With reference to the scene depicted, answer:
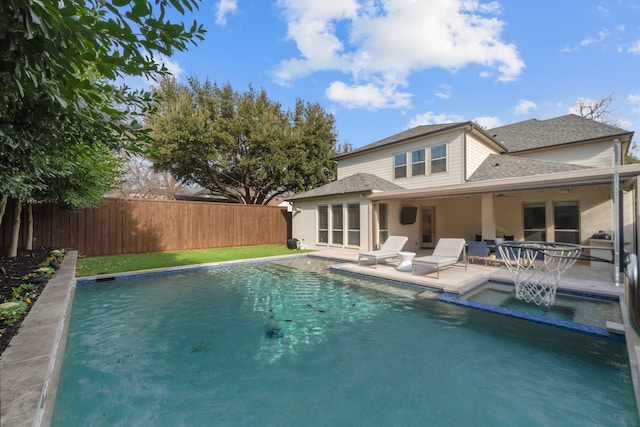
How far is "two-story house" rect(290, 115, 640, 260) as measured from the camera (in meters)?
10.5

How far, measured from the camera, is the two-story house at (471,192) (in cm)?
1050

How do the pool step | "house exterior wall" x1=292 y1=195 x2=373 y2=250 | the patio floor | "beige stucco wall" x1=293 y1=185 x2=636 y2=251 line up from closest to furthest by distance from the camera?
the pool step < the patio floor < "beige stucco wall" x1=293 y1=185 x2=636 y2=251 < "house exterior wall" x1=292 y1=195 x2=373 y2=250

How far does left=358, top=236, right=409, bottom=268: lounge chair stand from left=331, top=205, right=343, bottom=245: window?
408cm

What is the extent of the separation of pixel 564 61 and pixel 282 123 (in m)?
17.0

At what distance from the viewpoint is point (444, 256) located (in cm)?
876

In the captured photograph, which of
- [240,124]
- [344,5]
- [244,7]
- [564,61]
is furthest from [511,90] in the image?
[240,124]

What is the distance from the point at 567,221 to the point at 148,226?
1780 centimetres

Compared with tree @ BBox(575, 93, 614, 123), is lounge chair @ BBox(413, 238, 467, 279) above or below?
below

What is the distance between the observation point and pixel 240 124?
20.8m

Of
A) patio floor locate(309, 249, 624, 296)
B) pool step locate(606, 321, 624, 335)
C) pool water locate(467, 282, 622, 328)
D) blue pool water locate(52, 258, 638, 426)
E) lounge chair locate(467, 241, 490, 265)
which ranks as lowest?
blue pool water locate(52, 258, 638, 426)

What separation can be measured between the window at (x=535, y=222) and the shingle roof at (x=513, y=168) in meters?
1.72

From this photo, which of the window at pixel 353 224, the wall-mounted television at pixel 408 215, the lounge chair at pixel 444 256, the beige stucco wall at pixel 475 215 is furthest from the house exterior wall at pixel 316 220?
the lounge chair at pixel 444 256

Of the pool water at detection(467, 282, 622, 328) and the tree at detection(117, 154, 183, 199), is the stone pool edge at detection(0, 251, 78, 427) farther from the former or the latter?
the tree at detection(117, 154, 183, 199)

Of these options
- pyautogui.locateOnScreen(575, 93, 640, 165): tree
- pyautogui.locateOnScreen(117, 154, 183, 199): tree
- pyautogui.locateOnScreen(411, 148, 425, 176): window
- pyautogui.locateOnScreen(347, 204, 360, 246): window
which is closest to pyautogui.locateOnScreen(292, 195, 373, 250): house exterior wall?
pyautogui.locateOnScreen(347, 204, 360, 246): window
